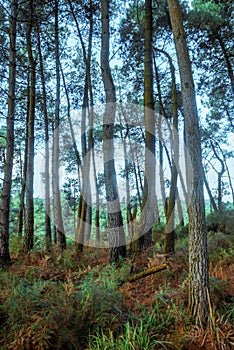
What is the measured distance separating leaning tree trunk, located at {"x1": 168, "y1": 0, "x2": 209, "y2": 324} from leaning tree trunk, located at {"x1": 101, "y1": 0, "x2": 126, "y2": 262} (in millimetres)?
2802

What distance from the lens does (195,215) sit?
307 centimetres

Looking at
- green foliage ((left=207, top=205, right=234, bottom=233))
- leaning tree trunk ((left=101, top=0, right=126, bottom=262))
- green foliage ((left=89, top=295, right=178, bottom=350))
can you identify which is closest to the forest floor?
green foliage ((left=89, top=295, right=178, bottom=350))

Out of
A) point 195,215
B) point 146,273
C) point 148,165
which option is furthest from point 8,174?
point 195,215

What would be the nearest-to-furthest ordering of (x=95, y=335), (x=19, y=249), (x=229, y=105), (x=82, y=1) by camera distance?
(x=95, y=335)
(x=19, y=249)
(x=82, y=1)
(x=229, y=105)

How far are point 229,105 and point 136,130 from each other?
533 centimetres

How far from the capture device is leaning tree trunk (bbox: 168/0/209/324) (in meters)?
2.95

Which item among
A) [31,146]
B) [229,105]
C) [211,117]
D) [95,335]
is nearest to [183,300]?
[95,335]

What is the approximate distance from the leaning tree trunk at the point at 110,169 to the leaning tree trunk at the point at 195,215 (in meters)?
2.80

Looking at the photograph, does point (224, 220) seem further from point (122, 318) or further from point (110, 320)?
point (110, 320)

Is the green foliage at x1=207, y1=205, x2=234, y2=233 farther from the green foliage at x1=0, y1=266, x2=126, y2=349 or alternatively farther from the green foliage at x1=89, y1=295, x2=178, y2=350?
the green foliage at x1=0, y1=266, x2=126, y2=349

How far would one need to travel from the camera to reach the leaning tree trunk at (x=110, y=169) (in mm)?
5719

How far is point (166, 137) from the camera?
16.0m

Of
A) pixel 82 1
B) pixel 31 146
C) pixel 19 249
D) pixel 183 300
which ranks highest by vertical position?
pixel 82 1

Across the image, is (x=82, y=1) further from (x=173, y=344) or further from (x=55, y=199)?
(x=173, y=344)
